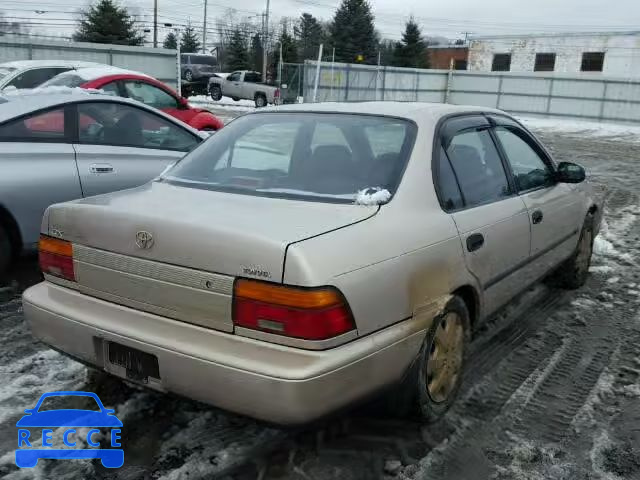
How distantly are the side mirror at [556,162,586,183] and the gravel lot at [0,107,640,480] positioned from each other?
1066 mm

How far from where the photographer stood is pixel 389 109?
11.6ft

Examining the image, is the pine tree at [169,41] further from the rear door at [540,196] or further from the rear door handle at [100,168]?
the rear door at [540,196]

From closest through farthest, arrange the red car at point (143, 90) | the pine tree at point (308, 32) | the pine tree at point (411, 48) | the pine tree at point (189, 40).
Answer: the red car at point (143, 90)
the pine tree at point (411, 48)
the pine tree at point (189, 40)
the pine tree at point (308, 32)

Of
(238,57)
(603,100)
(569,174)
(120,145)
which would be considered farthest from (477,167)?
(238,57)

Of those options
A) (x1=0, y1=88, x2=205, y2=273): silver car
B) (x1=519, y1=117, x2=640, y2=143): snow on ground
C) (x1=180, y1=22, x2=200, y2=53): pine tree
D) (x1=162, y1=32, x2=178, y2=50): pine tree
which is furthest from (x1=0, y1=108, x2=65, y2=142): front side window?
(x1=162, y1=32, x2=178, y2=50): pine tree

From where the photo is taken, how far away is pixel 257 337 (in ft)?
7.80

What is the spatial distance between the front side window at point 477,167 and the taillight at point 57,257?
78.1 inches

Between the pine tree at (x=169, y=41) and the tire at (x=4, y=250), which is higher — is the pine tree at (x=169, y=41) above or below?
above

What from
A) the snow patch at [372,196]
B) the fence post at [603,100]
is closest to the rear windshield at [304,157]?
the snow patch at [372,196]

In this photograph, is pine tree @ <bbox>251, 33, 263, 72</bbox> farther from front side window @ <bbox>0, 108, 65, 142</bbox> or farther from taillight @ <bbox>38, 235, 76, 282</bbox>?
taillight @ <bbox>38, 235, 76, 282</bbox>

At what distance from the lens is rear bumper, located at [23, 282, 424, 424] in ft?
7.53

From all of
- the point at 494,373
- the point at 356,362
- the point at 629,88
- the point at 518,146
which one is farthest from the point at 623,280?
the point at 629,88

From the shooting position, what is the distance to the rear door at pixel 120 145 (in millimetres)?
5191

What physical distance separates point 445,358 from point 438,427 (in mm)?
343
